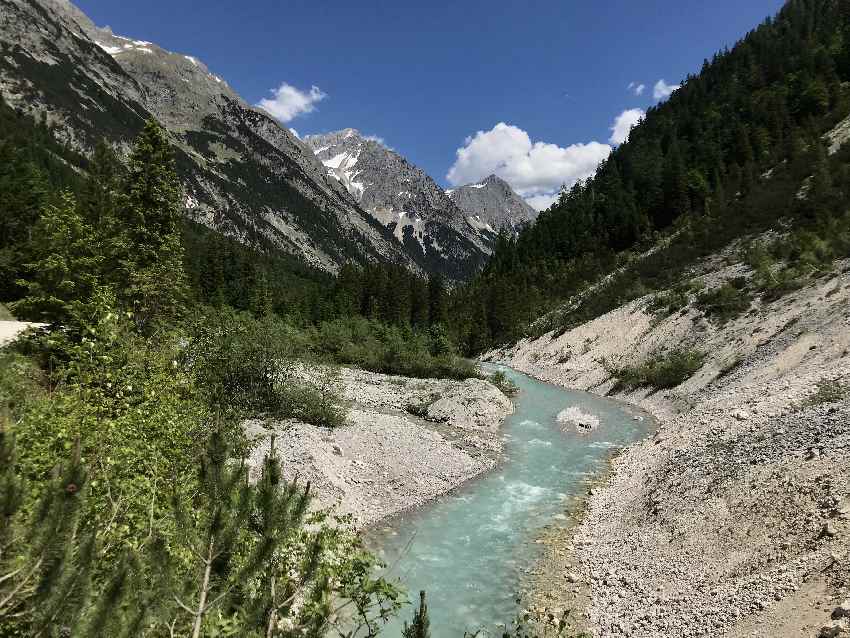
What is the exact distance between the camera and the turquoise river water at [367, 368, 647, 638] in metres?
11.4

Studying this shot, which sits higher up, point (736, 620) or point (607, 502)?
point (607, 502)

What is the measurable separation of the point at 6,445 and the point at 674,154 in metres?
112

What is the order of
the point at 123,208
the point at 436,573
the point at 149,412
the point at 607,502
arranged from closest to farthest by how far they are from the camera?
1. the point at 149,412
2. the point at 436,573
3. the point at 607,502
4. the point at 123,208

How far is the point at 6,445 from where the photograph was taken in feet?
12.3

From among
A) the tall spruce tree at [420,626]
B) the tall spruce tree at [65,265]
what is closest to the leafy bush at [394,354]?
the tall spruce tree at [65,265]

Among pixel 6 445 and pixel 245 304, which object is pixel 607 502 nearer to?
pixel 6 445

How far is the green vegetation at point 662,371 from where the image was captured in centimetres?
3159

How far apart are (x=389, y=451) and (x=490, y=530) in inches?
256

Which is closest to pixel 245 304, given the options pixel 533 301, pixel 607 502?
pixel 533 301

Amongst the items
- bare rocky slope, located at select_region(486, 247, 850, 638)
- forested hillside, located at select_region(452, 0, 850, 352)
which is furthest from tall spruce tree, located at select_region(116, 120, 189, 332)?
forested hillside, located at select_region(452, 0, 850, 352)

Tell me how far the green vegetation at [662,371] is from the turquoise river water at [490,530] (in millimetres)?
7287

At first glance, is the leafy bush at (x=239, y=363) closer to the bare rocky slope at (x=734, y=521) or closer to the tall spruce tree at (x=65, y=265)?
the tall spruce tree at (x=65, y=265)

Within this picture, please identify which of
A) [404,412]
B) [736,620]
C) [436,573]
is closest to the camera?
[736,620]

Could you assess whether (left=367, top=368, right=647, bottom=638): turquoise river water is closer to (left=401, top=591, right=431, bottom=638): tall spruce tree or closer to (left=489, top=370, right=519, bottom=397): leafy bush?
(left=401, top=591, right=431, bottom=638): tall spruce tree
